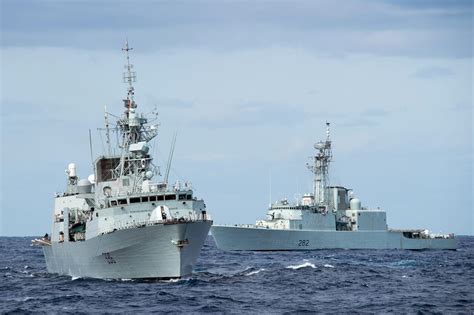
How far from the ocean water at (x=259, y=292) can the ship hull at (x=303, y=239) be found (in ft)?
107

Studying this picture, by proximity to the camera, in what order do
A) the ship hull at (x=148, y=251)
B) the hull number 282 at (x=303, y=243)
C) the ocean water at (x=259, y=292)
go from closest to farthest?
the ocean water at (x=259, y=292), the ship hull at (x=148, y=251), the hull number 282 at (x=303, y=243)

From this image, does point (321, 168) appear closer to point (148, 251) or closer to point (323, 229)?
point (323, 229)

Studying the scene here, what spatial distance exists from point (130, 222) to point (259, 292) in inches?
330

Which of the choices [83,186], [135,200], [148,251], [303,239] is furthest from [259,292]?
[303,239]

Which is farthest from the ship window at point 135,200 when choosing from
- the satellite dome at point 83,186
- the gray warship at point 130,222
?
the satellite dome at point 83,186

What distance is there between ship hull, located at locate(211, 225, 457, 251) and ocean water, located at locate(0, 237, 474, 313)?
3254 centimetres

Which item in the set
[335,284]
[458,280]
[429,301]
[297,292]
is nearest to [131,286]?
[297,292]

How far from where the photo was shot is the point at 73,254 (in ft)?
175

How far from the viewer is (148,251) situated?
4653 centimetres

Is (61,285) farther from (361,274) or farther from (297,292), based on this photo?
(361,274)

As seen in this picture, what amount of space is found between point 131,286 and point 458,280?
19.0 metres

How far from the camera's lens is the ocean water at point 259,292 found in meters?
38.4

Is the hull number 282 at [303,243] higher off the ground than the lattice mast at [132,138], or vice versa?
the lattice mast at [132,138]

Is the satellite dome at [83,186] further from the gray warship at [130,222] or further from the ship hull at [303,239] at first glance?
the ship hull at [303,239]
